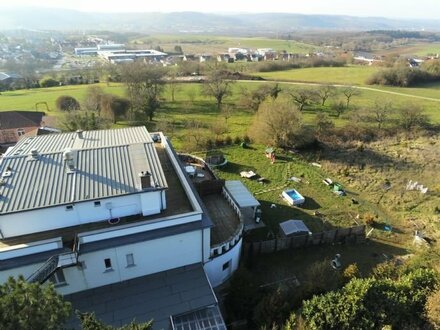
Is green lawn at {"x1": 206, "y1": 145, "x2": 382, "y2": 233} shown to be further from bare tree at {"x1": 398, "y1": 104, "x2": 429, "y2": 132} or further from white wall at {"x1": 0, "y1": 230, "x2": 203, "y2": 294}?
bare tree at {"x1": 398, "y1": 104, "x2": 429, "y2": 132}

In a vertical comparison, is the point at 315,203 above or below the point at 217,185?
below

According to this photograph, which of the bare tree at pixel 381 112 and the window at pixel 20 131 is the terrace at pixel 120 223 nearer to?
the window at pixel 20 131

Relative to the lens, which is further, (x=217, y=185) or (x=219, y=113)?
(x=219, y=113)

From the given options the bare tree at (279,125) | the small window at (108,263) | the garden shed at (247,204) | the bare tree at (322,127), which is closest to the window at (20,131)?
the bare tree at (279,125)

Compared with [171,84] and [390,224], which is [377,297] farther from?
[171,84]

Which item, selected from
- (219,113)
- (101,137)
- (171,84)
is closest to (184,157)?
(101,137)

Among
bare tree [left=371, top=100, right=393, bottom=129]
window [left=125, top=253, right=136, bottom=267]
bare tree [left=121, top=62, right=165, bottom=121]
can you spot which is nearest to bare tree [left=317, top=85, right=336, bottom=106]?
bare tree [left=371, top=100, right=393, bottom=129]
